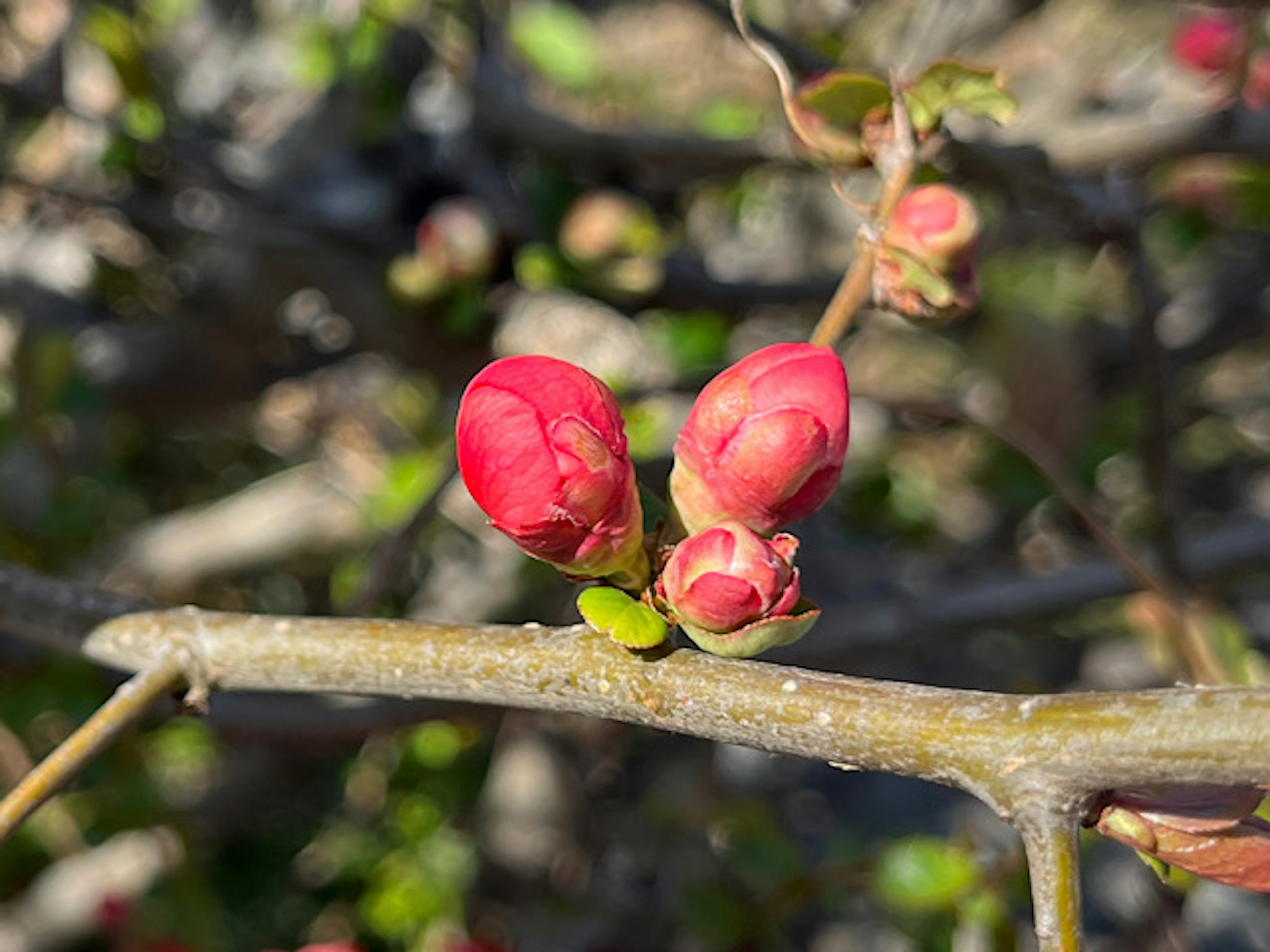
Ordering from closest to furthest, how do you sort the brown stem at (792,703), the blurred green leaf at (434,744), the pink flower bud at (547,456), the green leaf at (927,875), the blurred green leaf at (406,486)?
the brown stem at (792,703) < the pink flower bud at (547,456) < the green leaf at (927,875) < the blurred green leaf at (406,486) < the blurred green leaf at (434,744)

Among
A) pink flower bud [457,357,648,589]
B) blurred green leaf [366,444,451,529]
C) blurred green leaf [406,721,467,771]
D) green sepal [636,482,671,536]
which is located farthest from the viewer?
blurred green leaf [406,721,467,771]

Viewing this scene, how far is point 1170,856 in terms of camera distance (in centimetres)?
58

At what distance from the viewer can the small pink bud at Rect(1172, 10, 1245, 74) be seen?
1662 mm

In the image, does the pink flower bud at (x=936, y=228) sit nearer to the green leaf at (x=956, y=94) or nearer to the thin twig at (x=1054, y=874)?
the green leaf at (x=956, y=94)

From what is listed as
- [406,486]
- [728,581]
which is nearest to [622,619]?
[728,581]

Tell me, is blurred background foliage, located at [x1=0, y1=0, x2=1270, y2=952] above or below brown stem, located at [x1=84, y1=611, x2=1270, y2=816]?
above

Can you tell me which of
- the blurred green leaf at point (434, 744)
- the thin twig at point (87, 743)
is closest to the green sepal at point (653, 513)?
the thin twig at point (87, 743)

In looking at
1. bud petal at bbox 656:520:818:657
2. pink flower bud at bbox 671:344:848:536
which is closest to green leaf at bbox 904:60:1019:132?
pink flower bud at bbox 671:344:848:536

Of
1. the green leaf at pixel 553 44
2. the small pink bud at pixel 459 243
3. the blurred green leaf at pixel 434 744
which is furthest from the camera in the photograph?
the green leaf at pixel 553 44

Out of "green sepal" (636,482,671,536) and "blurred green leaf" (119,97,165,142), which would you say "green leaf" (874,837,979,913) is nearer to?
"green sepal" (636,482,671,536)

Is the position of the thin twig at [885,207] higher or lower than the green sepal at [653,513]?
higher

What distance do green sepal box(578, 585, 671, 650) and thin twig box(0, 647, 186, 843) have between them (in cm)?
24

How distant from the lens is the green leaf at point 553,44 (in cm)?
193

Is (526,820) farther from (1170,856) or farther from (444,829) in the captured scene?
(1170,856)
